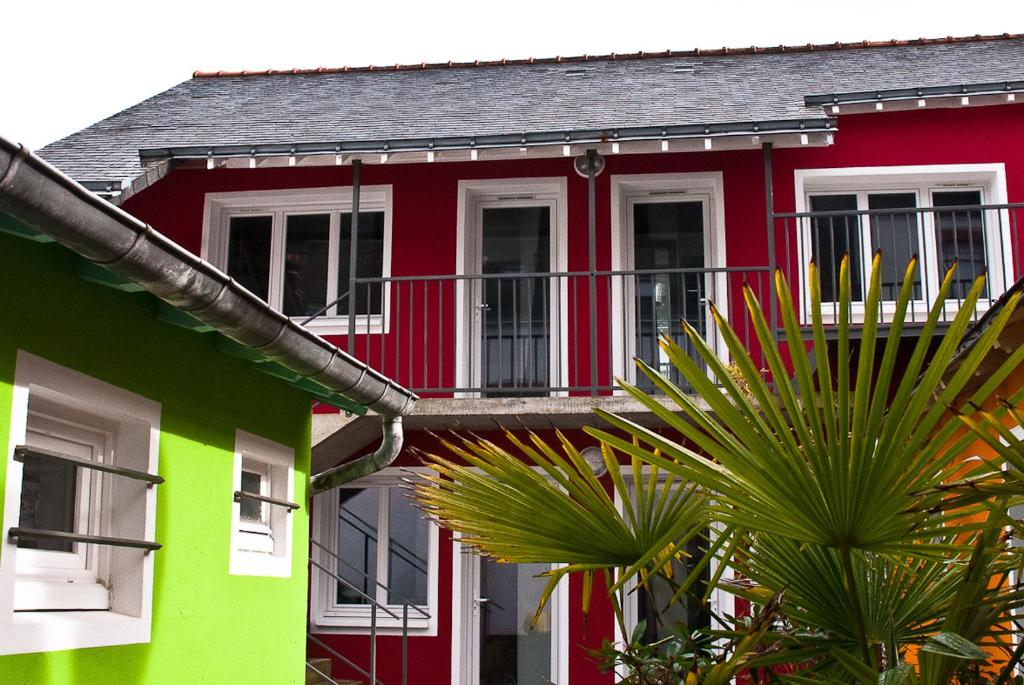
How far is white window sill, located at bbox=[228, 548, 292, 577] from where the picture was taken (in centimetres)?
605

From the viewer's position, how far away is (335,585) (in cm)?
1183

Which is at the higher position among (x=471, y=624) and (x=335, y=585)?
(x=335, y=585)

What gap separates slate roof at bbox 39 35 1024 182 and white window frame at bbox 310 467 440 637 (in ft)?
10.3

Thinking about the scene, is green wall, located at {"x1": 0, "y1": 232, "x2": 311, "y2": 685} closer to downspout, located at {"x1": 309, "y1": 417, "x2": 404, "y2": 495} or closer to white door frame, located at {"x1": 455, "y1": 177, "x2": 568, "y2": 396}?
downspout, located at {"x1": 309, "y1": 417, "x2": 404, "y2": 495}

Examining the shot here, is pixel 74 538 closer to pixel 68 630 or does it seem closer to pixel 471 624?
pixel 68 630

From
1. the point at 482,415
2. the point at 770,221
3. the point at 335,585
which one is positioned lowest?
the point at 335,585

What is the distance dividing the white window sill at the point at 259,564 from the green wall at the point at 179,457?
46 mm

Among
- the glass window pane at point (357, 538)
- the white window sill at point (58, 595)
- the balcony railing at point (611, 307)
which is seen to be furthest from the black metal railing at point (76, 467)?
the glass window pane at point (357, 538)

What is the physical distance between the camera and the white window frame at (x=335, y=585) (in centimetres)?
1160

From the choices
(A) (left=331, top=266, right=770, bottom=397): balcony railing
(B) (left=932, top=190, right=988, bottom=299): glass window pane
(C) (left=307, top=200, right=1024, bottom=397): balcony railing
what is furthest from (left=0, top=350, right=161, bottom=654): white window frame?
(B) (left=932, top=190, right=988, bottom=299): glass window pane

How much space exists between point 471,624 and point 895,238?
5.00m

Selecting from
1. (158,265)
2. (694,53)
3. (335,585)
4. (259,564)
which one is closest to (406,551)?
(335,585)

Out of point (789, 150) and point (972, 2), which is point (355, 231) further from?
point (972, 2)

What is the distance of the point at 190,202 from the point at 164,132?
0.70 meters
